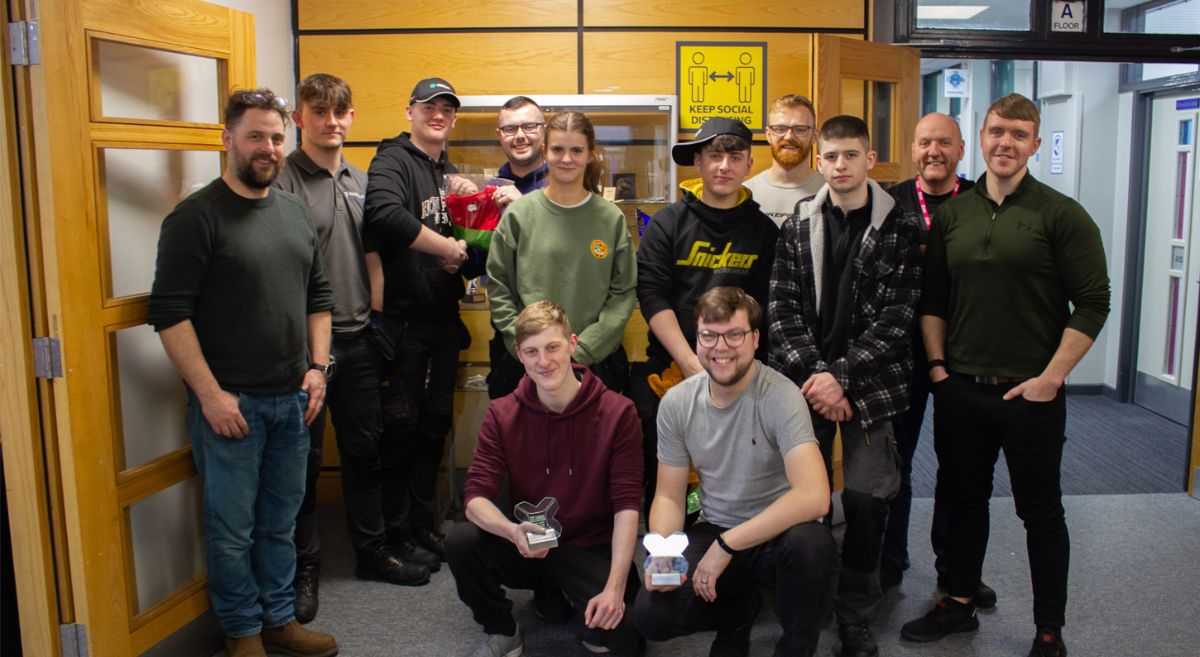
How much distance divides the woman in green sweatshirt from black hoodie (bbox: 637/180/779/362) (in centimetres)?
7

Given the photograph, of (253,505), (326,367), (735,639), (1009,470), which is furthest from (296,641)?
(1009,470)

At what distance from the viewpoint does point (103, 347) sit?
239 centimetres

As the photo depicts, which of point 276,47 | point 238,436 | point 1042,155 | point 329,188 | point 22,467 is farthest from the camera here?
A: point 1042,155

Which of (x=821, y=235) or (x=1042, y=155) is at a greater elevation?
(x=1042, y=155)

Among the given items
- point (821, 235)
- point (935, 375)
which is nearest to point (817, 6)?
point (821, 235)

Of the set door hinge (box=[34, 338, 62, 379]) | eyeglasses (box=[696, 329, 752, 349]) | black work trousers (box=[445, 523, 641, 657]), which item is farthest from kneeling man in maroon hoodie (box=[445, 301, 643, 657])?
door hinge (box=[34, 338, 62, 379])

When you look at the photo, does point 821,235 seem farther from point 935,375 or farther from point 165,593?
point 165,593

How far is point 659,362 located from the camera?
122 inches

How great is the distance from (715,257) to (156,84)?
1690mm

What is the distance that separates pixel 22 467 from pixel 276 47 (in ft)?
7.24

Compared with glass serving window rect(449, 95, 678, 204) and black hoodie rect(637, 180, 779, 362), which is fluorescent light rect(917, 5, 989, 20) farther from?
black hoodie rect(637, 180, 779, 362)

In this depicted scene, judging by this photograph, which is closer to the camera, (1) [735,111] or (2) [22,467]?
(2) [22,467]

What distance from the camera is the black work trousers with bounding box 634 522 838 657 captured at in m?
2.39

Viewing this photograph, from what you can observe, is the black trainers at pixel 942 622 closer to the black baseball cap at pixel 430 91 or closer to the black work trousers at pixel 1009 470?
the black work trousers at pixel 1009 470
